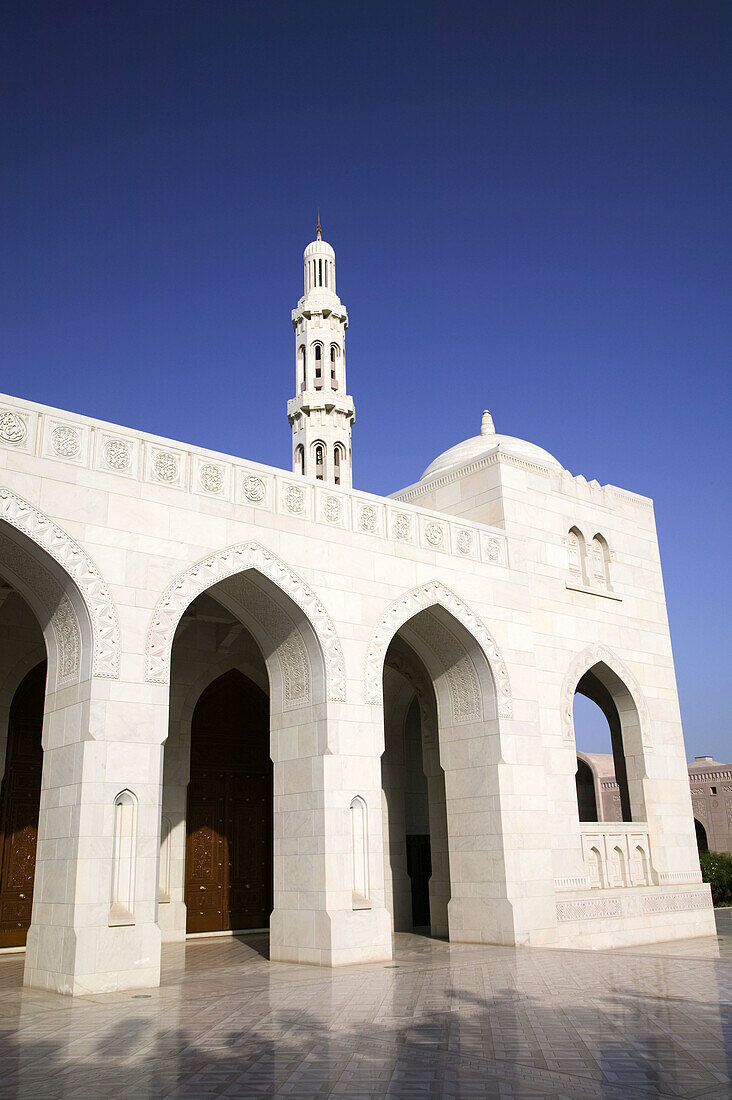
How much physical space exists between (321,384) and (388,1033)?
20202 millimetres

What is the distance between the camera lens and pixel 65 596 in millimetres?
9086

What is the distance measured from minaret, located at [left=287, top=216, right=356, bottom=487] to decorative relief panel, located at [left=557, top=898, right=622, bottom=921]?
13335 mm

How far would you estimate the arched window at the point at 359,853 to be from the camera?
33.4 ft

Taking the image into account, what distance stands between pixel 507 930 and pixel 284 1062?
660cm

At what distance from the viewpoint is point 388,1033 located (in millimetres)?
6137

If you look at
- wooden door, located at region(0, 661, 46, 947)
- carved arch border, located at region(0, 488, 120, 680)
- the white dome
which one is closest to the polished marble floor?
wooden door, located at region(0, 661, 46, 947)

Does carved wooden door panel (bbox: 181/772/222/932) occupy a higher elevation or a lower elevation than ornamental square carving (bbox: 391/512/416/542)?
lower

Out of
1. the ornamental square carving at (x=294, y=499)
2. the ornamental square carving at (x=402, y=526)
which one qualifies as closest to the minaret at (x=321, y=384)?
the ornamental square carving at (x=402, y=526)

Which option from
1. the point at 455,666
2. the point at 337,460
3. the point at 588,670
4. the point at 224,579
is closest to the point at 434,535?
the point at 455,666

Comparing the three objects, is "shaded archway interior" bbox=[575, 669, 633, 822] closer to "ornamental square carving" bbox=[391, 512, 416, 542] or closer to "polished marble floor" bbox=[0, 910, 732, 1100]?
"ornamental square carving" bbox=[391, 512, 416, 542]

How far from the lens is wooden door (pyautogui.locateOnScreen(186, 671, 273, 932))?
13555 mm

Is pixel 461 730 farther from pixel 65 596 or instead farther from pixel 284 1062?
pixel 284 1062

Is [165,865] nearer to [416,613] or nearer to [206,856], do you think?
[206,856]

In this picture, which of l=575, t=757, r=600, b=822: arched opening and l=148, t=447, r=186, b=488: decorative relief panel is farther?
l=575, t=757, r=600, b=822: arched opening
